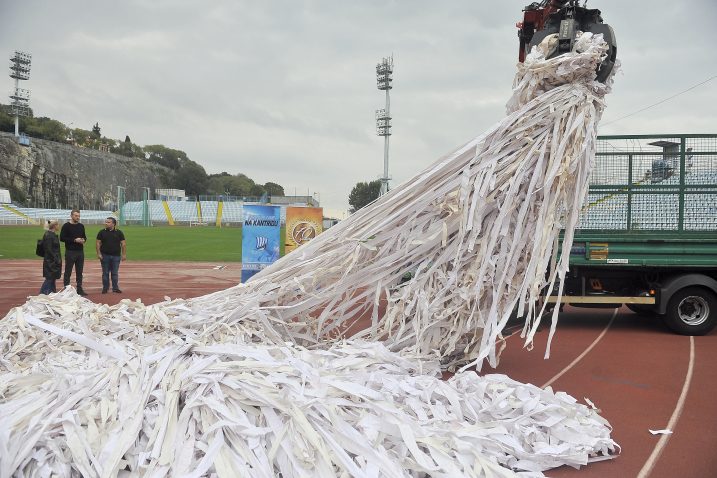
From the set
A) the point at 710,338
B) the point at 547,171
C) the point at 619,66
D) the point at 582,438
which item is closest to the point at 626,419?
the point at 582,438

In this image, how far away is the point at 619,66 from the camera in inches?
221

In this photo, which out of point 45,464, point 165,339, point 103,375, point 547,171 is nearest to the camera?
point 45,464

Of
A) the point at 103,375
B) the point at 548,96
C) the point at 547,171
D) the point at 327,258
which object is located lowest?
the point at 103,375

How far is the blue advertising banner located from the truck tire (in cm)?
695

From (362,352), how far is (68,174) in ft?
412

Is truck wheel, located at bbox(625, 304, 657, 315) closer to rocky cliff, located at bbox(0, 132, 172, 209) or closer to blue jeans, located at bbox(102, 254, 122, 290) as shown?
→ blue jeans, located at bbox(102, 254, 122, 290)

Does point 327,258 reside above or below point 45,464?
above

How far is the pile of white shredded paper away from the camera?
10.1ft

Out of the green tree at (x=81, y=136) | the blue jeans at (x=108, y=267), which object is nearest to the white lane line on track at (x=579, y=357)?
the blue jeans at (x=108, y=267)

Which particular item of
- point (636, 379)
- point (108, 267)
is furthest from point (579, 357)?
point (108, 267)

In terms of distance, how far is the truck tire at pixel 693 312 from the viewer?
8.82 metres

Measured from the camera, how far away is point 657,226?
9055mm

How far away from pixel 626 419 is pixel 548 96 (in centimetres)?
301

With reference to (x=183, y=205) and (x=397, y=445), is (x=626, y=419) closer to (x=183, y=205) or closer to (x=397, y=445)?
(x=397, y=445)
